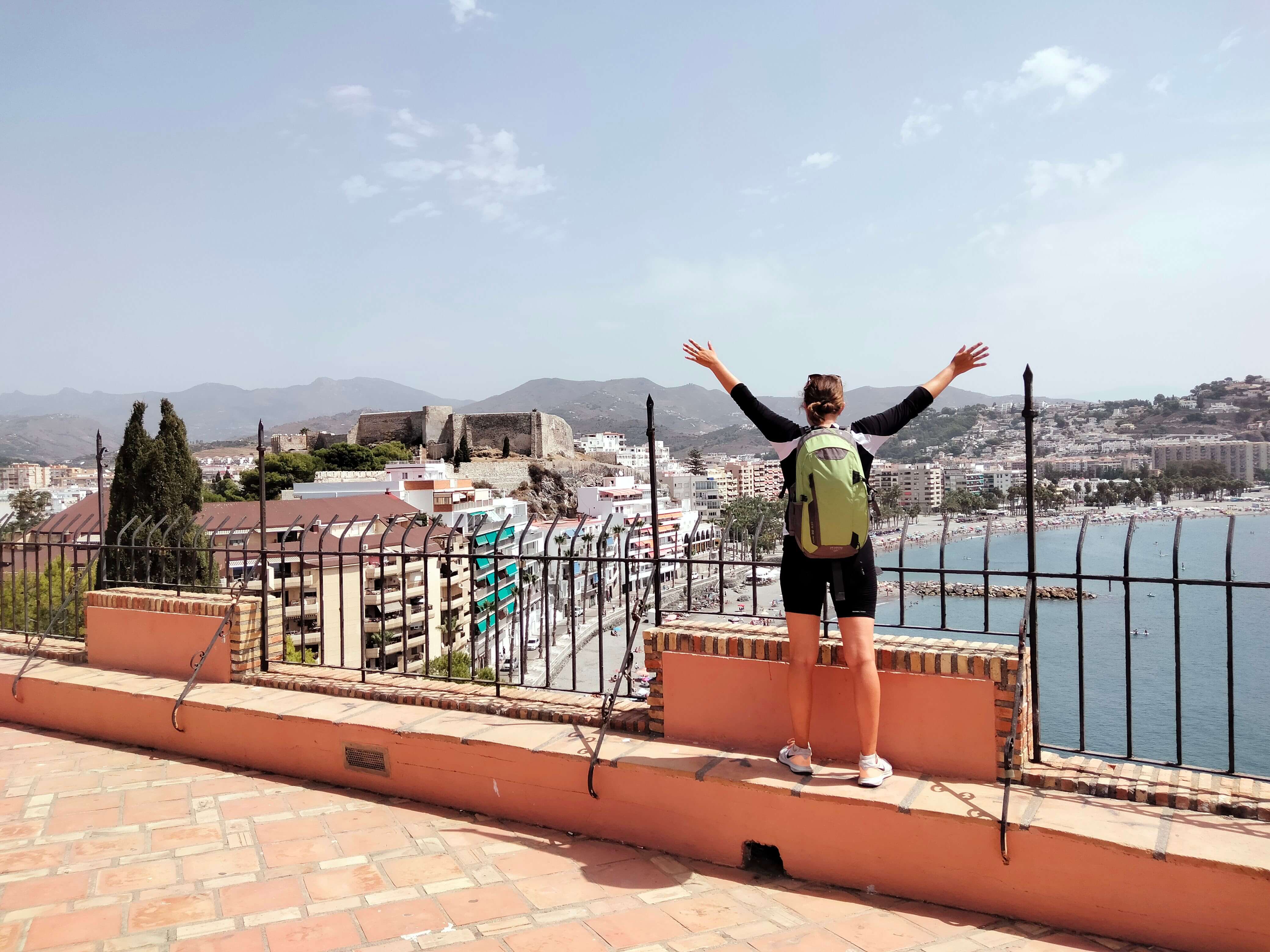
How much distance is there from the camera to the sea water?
80.9 feet

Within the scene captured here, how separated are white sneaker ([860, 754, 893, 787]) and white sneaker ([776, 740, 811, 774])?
0.60 ft

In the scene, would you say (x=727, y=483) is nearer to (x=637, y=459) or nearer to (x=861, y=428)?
(x=637, y=459)

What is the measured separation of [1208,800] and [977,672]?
2.38 feet

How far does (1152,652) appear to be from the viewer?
35.4 metres

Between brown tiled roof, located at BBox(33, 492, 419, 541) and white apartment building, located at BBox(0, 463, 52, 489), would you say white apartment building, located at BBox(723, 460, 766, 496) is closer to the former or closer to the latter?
brown tiled roof, located at BBox(33, 492, 419, 541)

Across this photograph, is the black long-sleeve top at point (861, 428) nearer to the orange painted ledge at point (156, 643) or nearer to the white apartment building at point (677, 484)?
the orange painted ledge at point (156, 643)

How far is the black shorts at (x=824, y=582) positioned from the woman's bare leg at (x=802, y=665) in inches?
1.4

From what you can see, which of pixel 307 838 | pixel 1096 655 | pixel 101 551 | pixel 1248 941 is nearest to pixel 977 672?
pixel 1248 941

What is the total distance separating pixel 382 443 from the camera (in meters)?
67.7

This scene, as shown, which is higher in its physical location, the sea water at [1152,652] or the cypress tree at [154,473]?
the cypress tree at [154,473]

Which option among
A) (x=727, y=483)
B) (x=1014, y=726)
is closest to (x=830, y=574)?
(x=1014, y=726)

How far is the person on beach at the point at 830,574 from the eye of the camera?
8.71ft

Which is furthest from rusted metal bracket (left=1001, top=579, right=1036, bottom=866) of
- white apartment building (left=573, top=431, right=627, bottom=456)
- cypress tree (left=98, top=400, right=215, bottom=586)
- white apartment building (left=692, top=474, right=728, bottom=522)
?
white apartment building (left=573, top=431, right=627, bottom=456)

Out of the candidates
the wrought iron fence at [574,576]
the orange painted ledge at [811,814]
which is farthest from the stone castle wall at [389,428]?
the orange painted ledge at [811,814]
